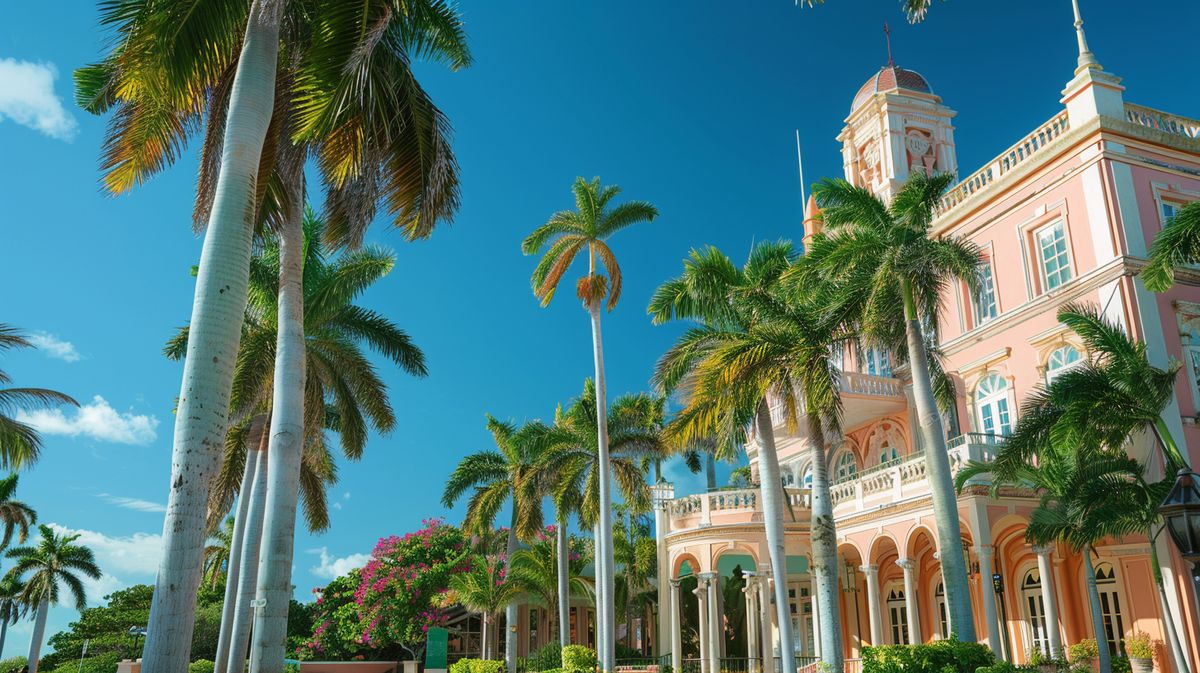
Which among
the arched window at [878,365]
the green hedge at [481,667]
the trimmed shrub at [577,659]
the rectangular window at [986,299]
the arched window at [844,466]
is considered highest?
the rectangular window at [986,299]

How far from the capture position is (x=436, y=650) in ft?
105

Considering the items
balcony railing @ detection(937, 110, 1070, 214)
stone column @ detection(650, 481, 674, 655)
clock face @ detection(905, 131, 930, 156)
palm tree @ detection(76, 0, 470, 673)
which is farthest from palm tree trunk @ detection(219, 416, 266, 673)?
clock face @ detection(905, 131, 930, 156)

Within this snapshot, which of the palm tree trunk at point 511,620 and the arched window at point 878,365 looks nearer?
the arched window at point 878,365

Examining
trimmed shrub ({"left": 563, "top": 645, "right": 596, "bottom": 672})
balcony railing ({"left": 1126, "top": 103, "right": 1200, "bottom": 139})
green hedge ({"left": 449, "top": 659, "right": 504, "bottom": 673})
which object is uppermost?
balcony railing ({"left": 1126, "top": 103, "right": 1200, "bottom": 139})

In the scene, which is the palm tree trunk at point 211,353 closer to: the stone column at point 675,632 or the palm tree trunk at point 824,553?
the palm tree trunk at point 824,553

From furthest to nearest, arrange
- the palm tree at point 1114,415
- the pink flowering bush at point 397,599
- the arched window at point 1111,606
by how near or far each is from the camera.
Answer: the pink flowering bush at point 397,599
the arched window at point 1111,606
the palm tree at point 1114,415

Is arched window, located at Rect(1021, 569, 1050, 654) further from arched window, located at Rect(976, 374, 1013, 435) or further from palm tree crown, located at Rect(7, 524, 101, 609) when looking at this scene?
palm tree crown, located at Rect(7, 524, 101, 609)

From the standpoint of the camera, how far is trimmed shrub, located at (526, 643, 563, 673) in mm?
31906

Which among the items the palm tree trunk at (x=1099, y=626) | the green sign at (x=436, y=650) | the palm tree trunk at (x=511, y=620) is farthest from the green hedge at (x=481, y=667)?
the palm tree trunk at (x=1099, y=626)

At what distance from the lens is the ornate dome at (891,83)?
A: 3447 cm

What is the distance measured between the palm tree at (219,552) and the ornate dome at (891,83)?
32769mm

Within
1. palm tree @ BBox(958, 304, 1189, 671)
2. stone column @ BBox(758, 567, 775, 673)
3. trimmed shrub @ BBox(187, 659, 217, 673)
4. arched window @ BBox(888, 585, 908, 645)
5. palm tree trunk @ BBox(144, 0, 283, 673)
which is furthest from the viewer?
trimmed shrub @ BBox(187, 659, 217, 673)

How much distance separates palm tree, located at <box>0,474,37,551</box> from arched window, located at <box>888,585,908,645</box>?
34.3 m

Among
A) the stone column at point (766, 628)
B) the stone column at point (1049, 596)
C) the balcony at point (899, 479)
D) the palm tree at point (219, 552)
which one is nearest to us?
the stone column at point (1049, 596)
